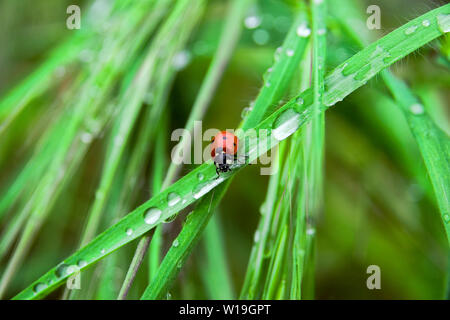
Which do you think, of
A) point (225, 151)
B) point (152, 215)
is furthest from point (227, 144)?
point (152, 215)

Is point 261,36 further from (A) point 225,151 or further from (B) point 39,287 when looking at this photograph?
(B) point 39,287

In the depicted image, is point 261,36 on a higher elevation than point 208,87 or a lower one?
higher

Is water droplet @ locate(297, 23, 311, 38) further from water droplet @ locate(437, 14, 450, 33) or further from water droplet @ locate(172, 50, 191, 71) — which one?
A: water droplet @ locate(172, 50, 191, 71)

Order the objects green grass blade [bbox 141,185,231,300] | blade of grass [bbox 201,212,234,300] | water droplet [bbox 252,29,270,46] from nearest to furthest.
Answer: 1. green grass blade [bbox 141,185,231,300]
2. blade of grass [bbox 201,212,234,300]
3. water droplet [bbox 252,29,270,46]

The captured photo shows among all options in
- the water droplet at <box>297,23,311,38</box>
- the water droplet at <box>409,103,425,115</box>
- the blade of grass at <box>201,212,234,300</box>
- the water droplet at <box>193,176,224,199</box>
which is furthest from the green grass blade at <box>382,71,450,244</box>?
the blade of grass at <box>201,212,234,300</box>

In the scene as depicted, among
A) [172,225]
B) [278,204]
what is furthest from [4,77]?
[278,204]

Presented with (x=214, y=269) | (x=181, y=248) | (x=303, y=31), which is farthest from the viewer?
(x=214, y=269)
